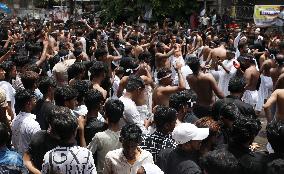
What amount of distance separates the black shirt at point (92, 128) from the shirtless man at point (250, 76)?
3556 mm

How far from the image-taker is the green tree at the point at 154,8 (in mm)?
26531

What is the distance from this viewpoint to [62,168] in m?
3.40

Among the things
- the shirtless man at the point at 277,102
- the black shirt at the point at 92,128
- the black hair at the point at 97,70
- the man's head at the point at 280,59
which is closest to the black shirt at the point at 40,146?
the black shirt at the point at 92,128

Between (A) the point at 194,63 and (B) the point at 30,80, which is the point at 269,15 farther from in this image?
(B) the point at 30,80

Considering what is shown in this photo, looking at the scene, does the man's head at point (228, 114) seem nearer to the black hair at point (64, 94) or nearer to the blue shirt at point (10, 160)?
the black hair at point (64, 94)

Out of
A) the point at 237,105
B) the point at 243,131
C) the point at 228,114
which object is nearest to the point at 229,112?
the point at 228,114

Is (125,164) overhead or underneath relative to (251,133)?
underneath

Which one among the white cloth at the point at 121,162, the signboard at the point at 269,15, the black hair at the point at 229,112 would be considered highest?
the signboard at the point at 269,15

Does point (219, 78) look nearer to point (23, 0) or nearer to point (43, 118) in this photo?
point (43, 118)

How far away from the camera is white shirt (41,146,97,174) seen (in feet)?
11.2

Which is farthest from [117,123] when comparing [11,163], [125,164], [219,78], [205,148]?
[219,78]

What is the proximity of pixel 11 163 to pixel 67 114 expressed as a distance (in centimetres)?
57

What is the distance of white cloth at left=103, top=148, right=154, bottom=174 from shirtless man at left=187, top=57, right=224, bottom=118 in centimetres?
290

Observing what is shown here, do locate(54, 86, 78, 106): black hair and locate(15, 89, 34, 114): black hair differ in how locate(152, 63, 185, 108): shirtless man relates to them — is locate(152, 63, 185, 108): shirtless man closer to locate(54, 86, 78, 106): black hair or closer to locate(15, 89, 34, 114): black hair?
locate(54, 86, 78, 106): black hair
